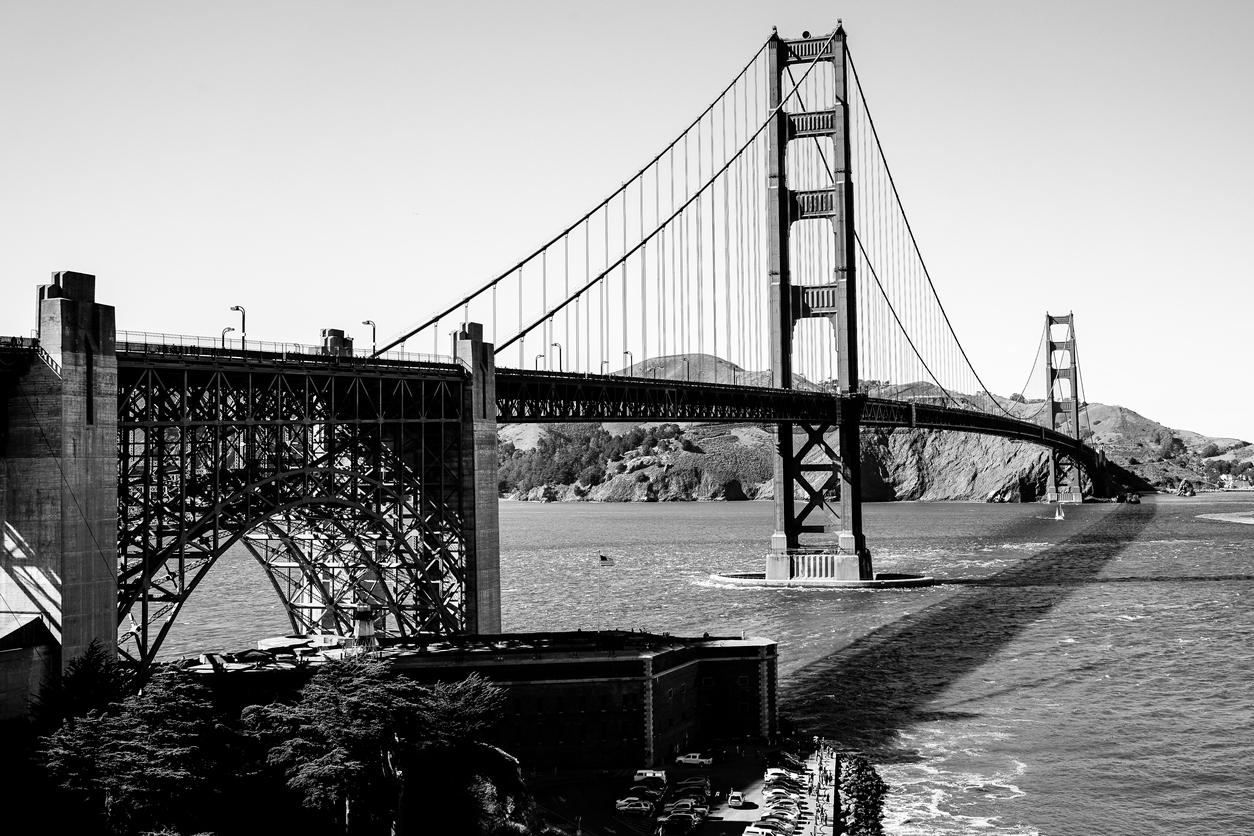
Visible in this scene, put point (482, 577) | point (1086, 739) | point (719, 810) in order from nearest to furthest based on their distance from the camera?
point (719, 810) < point (1086, 739) < point (482, 577)

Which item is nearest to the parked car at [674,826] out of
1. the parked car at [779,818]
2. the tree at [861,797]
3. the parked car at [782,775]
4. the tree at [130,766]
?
the parked car at [779,818]

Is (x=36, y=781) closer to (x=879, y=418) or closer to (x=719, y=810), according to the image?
(x=719, y=810)

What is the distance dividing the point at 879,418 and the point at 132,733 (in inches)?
3096

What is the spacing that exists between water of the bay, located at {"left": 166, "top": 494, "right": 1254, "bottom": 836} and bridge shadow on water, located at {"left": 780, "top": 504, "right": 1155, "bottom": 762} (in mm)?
181

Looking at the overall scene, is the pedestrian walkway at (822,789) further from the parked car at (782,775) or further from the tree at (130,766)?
the tree at (130,766)

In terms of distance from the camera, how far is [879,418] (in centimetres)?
10550

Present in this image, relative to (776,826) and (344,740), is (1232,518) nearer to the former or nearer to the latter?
A: (776,826)

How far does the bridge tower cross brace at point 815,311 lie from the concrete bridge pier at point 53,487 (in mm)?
61463

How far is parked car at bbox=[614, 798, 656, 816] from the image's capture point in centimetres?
3906

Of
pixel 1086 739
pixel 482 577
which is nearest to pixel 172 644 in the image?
pixel 482 577

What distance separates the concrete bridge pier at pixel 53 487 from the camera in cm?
3666

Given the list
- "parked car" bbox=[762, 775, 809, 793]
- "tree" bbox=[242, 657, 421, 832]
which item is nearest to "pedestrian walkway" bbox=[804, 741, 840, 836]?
"parked car" bbox=[762, 775, 809, 793]

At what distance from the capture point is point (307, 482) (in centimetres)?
4894

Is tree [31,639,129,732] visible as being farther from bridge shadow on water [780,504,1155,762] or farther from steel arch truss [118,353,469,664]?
bridge shadow on water [780,504,1155,762]
